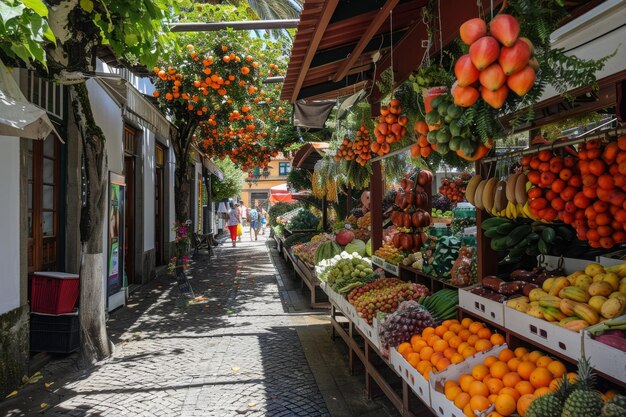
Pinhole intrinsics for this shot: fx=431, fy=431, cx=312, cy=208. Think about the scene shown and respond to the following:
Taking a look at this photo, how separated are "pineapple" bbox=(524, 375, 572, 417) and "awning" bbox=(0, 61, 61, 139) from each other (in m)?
3.60

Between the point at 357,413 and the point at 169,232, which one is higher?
the point at 169,232

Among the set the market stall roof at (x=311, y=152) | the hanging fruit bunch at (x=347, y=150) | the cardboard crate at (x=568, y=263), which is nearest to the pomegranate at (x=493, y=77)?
the cardboard crate at (x=568, y=263)

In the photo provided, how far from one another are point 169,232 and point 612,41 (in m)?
12.1

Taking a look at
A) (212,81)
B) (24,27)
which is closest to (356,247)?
(212,81)

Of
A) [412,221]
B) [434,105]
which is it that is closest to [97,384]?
[412,221]

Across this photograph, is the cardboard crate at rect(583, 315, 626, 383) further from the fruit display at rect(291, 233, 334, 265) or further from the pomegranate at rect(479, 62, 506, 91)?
the fruit display at rect(291, 233, 334, 265)

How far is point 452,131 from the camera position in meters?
2.33

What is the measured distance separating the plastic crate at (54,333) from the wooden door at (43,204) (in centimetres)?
72

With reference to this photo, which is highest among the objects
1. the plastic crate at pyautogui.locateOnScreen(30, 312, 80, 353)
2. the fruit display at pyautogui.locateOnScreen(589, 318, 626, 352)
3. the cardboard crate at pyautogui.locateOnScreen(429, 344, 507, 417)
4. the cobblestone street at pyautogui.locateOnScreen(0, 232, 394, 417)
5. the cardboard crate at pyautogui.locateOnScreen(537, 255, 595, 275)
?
the cardboard crate at pyautogui.locateOnScreen(537, 255, 595, 275)

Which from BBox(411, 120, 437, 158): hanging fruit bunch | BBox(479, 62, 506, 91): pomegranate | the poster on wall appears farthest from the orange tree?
BBox(479, 62, 506, 91): pomegranate

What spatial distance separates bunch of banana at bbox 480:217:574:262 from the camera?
3.44m

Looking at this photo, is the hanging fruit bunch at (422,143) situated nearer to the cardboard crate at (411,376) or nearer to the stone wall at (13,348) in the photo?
the cardboard crate at (411,376)

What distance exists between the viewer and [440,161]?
390cm

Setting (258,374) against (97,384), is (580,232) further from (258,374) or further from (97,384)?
(97,384)
